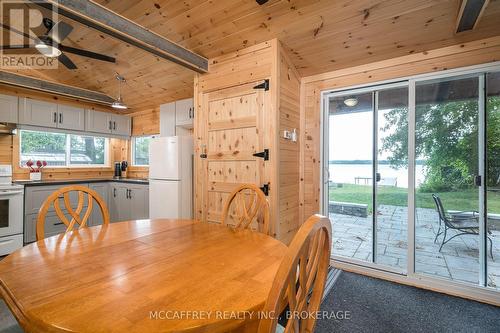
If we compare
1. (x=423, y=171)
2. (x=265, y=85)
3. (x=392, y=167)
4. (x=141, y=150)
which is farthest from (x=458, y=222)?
(x=141, y=150)

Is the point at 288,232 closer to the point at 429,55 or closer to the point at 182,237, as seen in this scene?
the point at 182,237

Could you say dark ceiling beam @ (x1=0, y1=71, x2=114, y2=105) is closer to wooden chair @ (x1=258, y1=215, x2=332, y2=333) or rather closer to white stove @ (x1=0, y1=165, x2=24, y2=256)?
white stove @ (x1=0, y1=165, x2=24, y2=256)

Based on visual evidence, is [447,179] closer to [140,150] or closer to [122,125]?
[140,150]

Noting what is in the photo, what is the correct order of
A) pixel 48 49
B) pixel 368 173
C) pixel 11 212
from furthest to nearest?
pixel 11 212 → pixel 368 173 → pixel 48 49

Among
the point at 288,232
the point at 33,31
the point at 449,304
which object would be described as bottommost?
the point at 449,304

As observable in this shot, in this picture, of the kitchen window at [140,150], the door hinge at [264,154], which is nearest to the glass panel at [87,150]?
the kitchen window at [140,150]

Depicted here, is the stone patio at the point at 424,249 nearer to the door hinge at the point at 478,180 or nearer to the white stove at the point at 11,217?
the door hinge at the point at 478,180

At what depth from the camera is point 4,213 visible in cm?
302

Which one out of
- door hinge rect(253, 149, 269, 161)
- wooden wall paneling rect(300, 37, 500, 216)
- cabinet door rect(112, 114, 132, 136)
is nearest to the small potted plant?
cabinet door rect(112, 114, 132, 136)

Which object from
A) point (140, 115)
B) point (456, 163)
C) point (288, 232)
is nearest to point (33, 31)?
point (140, 115)

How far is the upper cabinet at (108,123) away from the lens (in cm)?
435

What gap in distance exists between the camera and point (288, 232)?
2797mm

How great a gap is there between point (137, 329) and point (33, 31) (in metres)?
3.39

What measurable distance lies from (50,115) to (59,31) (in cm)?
244
